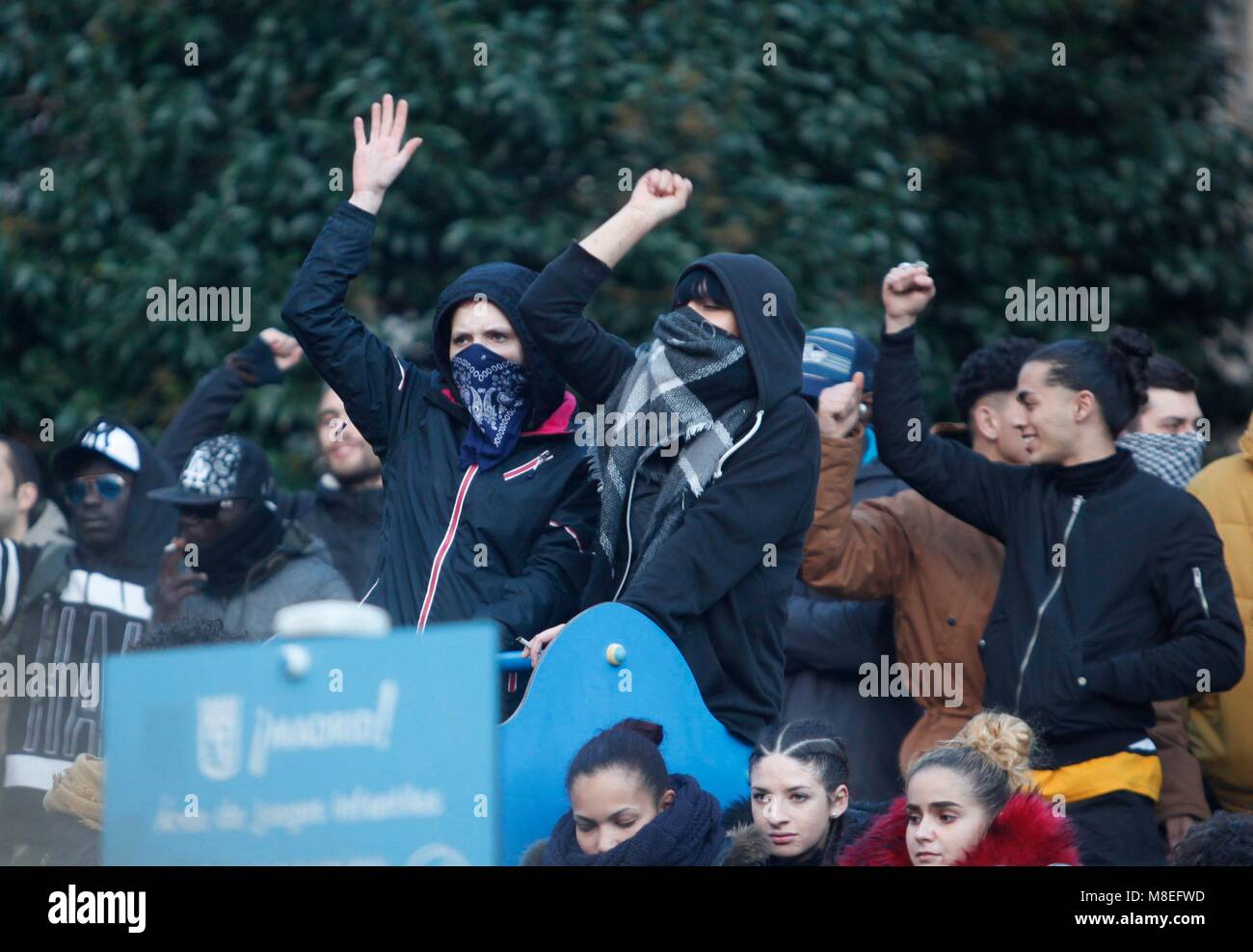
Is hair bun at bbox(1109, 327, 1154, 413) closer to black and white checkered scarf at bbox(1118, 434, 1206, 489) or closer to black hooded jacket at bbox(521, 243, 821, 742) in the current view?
black and white checkered scarf at bbox(1118, 434, 1206, 489)

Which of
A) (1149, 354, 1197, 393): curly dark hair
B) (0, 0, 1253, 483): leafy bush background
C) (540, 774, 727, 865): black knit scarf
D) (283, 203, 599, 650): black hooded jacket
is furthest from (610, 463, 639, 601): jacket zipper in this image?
(0, 0, 1253, 483): leafy bush background

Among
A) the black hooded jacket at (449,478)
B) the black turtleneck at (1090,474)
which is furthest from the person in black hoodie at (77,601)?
the black turtleneck at (1090,474)

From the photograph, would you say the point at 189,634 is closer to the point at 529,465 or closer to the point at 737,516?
the point at 529,465

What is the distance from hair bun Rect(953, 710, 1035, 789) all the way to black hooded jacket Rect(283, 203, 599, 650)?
1.02 metres

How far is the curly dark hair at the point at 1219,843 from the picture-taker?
4.04m

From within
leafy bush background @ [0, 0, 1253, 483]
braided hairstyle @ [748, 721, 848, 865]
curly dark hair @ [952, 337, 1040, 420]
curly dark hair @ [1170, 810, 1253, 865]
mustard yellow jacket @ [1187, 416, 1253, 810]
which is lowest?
curly dark hair @ [1170, 810, 1253, 865]

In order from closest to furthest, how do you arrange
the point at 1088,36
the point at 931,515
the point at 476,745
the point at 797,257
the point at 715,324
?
1. the point at 476,745
2. the point at 715,324
3. the point at 931,515
4. the point at 797,257
5. the point at 1088,36

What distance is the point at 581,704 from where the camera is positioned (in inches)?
160

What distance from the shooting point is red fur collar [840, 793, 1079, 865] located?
4.11 m

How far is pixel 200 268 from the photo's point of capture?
321 inches

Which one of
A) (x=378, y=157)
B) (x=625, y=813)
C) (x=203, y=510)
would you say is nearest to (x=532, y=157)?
(x=203, y=510)
